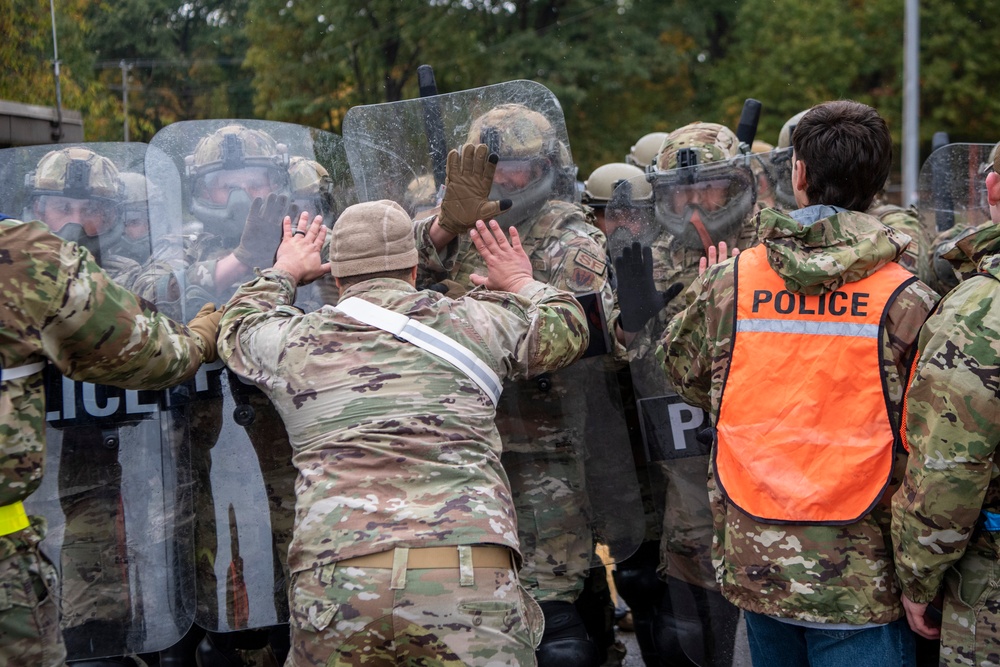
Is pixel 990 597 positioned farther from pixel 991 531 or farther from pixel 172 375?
pixel 172 375

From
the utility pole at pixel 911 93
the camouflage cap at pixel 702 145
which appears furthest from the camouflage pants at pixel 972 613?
the utility pole at pixel 911 93

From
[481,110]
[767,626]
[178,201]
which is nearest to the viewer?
[767,626]

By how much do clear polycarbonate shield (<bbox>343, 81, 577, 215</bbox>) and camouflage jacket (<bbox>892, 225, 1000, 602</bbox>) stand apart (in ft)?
5.51

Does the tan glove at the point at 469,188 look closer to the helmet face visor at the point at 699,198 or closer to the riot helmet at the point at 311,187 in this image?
the riot helmet at the point at 311,187

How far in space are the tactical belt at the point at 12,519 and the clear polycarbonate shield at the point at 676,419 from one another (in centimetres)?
206

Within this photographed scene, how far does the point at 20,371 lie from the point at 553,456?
6.04ft

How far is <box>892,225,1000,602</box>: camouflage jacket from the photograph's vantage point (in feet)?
7.27

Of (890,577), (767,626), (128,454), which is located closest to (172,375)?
(128,454)

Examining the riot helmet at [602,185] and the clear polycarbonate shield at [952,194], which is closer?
the clear polycarbonate shield at [952,194]

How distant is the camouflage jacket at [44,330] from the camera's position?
2.38m

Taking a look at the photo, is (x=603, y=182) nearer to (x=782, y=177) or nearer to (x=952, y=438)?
(x=782, y=177)

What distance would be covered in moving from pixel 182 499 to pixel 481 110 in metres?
1.72

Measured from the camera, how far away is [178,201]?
343 cm

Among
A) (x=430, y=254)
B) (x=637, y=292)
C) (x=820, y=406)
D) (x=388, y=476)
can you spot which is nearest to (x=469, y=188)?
(x=430, y=254)
